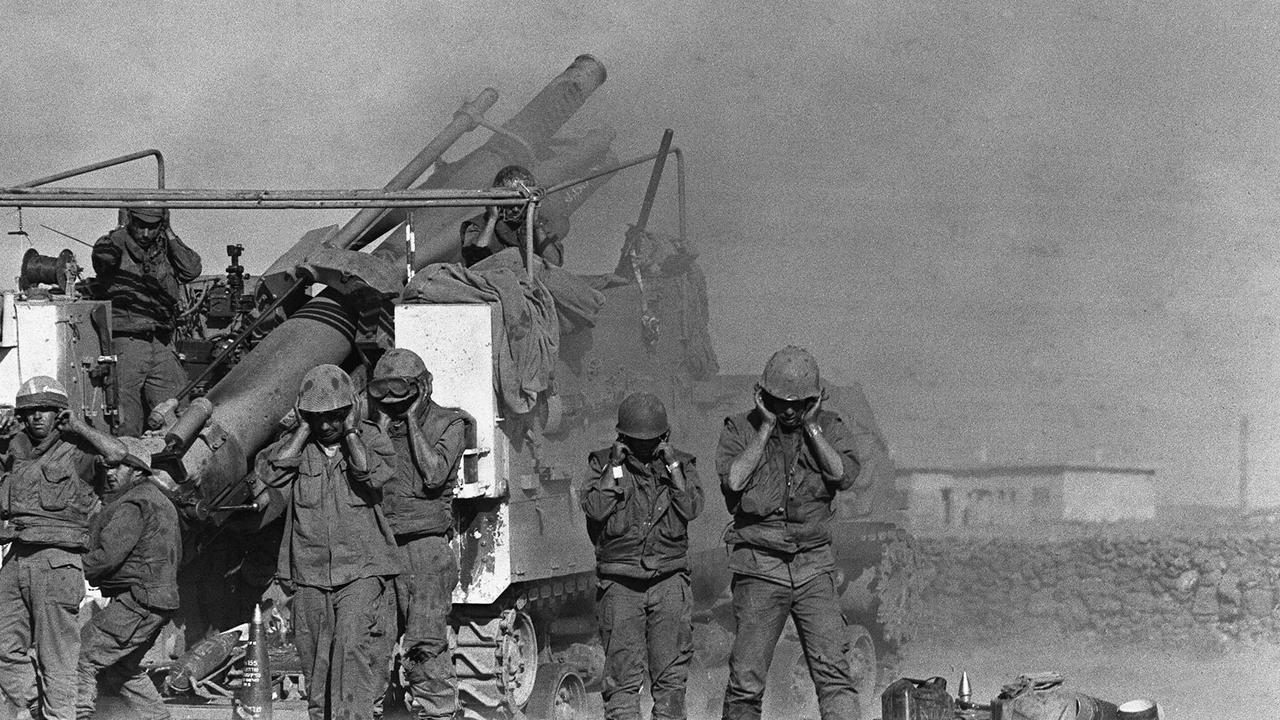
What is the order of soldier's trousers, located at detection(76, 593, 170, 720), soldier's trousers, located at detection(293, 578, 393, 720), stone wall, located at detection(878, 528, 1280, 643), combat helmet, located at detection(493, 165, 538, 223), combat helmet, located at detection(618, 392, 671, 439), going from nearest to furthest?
1. soldier's trousers, located at detection(293, 578, 393, 720)
2. combat helmet, located at detection(618, 392, 671, 439)
3. soldier's trousers, located at detection(76, 593, 170, 720)
4. combat helmet, located at detection(493, 165, 538, 223)
5. stone wall, located at detection(878, 528, 1280, 643)

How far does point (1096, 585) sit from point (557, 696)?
20.0ft

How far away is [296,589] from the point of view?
11422mm

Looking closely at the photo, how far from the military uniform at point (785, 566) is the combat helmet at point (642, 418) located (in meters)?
0.47

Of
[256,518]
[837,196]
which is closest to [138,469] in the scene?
[256,518]

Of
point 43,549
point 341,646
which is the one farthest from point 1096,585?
point 43,549

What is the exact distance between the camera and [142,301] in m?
14.9

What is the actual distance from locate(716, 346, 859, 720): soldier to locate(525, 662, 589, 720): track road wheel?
6.65 feet

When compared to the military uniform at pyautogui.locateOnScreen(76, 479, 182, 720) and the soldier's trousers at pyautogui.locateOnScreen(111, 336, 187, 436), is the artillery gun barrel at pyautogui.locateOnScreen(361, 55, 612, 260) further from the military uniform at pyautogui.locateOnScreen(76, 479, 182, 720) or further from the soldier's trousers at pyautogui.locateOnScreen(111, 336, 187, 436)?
the military uniform at pyautogui.locateOnScreen(76, 479, 182, 720)

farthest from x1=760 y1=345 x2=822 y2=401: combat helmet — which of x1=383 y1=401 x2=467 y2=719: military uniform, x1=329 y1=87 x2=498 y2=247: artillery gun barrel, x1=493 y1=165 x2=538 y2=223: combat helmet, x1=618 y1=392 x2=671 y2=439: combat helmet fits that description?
x1=329 y1=87 x2=498 y2=247: artillery gun barrel

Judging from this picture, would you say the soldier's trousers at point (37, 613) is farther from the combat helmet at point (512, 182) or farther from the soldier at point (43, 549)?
the combat helmet at point (512, 182)

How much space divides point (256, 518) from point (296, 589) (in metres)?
2.19

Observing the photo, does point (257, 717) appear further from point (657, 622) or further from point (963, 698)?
point (963, 698)

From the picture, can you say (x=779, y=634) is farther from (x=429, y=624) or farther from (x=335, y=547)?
(x=335, y=547)

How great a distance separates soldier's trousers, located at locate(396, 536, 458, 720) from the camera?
476 inches
